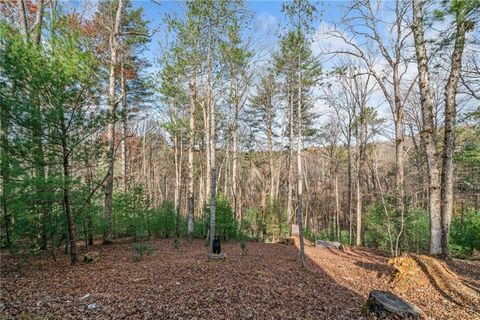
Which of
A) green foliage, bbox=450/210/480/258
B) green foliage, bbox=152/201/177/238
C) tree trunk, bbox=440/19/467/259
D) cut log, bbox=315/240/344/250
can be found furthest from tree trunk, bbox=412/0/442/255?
green foliage, bbox=152/201/177/238

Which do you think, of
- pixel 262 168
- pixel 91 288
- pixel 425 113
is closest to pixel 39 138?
pixel 91 288

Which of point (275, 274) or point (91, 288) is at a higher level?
point (91, 288)

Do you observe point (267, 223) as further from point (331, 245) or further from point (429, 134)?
point (429, 134)

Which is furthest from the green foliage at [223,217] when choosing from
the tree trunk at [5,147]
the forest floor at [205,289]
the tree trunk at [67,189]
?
the tree trunk at [5,147]

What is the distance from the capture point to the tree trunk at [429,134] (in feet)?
23.8

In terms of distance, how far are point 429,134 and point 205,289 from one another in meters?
7.72

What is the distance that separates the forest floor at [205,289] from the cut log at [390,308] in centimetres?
29

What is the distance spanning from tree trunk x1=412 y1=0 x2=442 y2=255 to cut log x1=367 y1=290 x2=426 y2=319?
408cm

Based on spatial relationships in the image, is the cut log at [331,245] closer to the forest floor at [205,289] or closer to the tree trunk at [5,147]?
the forest floor at [205,289]

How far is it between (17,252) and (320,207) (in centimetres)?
3071

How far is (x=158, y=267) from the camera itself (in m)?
6.60

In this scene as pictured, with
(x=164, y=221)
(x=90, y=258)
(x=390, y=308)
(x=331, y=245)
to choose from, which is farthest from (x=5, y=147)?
(x=331, y=245)

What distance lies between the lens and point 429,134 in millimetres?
7375

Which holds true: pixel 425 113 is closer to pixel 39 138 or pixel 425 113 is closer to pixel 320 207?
pixel 39 138
